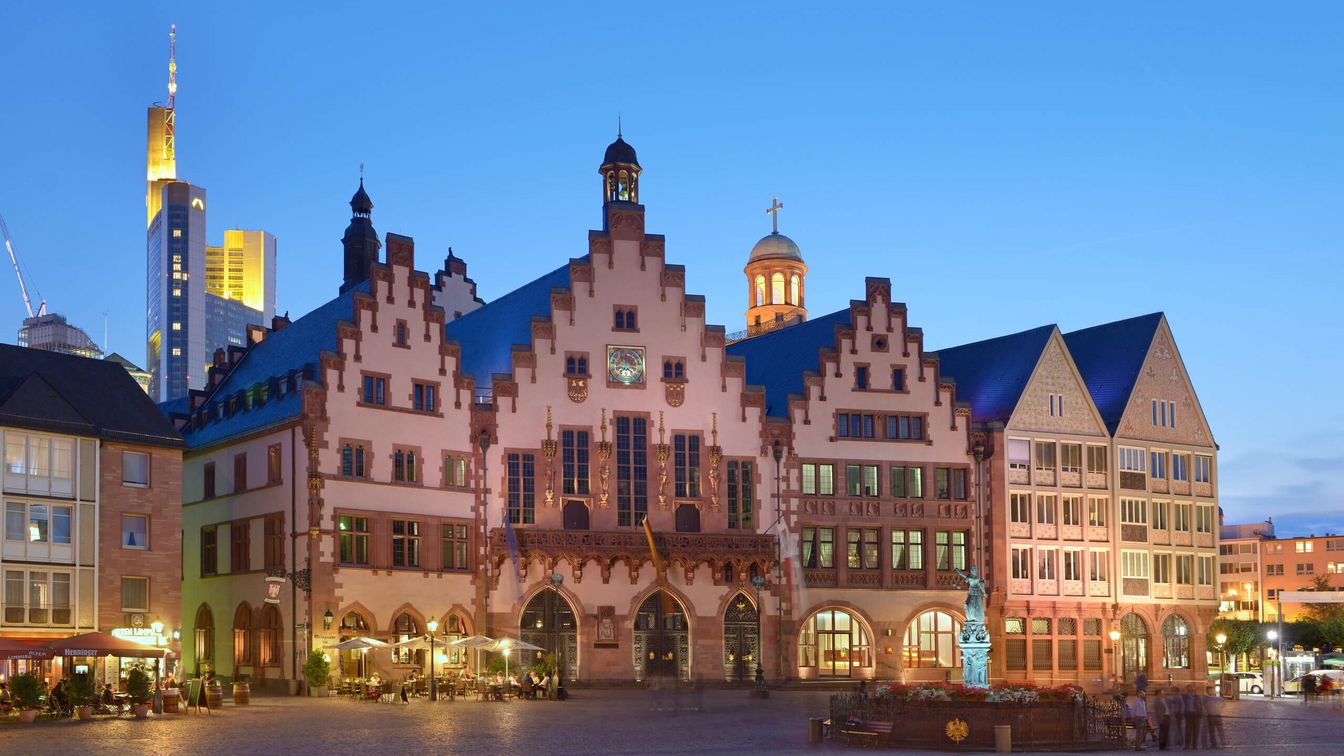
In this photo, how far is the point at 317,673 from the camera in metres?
72.6

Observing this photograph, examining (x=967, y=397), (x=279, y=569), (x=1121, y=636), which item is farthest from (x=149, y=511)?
(x=1121, y=636)

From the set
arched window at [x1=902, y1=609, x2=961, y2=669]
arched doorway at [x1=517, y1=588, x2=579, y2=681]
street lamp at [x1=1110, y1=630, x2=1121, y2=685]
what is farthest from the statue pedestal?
street lamp at [x1=1110, y1=630, x2=1121, y2=685]

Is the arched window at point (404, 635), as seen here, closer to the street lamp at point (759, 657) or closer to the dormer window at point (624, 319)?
the street lamp at point (759, 657)

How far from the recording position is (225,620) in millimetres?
81062

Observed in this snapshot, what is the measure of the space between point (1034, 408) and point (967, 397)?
15.1ft

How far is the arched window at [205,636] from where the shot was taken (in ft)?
269

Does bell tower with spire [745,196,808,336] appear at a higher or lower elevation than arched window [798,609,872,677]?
higher

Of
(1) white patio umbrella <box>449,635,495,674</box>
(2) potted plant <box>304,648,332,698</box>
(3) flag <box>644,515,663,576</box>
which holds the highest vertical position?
(3) flag <box>644,515,663,576</box>

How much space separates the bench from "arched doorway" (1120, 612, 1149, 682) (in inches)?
2030

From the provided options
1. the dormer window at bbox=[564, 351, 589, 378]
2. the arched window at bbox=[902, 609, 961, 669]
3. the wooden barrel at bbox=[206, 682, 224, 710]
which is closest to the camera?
the wooden barrel at bbox=[206, 682, 224, 710]

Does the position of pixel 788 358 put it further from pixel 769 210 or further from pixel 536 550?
pixel 769 210

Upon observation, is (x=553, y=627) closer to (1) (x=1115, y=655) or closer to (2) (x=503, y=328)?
(2) (x=503, y=328)

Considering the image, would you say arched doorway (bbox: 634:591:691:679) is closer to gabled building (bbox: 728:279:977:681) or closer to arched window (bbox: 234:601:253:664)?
gabled building (bbox: 728:279:977:681)

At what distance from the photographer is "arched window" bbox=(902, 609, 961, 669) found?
88.9m
